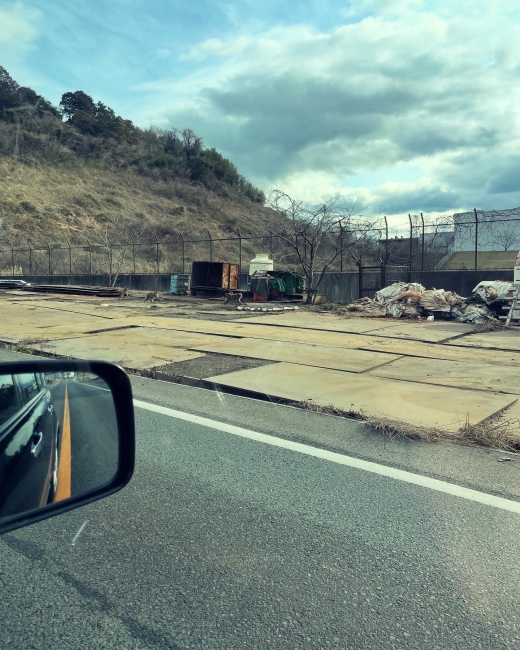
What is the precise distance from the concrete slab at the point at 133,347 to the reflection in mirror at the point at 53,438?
668cm

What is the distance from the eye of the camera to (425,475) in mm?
4512

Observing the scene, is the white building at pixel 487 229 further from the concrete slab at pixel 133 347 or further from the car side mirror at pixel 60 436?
the car side mirror at pixel 60 436

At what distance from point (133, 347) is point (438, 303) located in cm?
1024

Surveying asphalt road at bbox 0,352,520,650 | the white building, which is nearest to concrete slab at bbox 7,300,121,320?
the white building

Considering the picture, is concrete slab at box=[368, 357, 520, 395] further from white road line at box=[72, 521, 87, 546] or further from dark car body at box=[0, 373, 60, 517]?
dark car body at box=[0, 373, 60, 517]

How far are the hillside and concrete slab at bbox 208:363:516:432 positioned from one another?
40.2 meters

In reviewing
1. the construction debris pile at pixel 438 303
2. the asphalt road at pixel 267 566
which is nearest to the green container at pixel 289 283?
the construction debris pile at pixel 438 303

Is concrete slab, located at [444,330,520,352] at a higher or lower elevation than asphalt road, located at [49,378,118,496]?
lower

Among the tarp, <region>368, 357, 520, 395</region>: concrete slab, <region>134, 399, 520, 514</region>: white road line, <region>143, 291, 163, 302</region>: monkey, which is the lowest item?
<region>134, 399, 520, 514</region>: white road line

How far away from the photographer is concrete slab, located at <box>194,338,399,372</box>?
9594 mm

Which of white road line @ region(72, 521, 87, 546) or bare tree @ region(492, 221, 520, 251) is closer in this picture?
white road line @ region(72, 521, 87, 546)

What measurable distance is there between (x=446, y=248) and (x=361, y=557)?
79.5ft

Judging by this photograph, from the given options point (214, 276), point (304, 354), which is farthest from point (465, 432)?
point (214, 276)

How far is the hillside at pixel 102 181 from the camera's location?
182 feet
